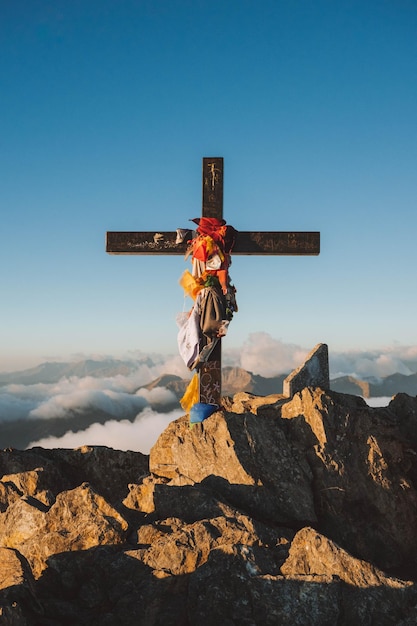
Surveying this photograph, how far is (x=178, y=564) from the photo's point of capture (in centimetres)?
598

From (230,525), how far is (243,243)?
23.6ft

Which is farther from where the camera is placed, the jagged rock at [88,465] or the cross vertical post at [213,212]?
the cross vertical post at [213,212]

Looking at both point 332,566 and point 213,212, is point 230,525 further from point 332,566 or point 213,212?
point 213,212

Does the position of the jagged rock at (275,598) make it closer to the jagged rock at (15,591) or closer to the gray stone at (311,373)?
the jagged rock at (15,591)

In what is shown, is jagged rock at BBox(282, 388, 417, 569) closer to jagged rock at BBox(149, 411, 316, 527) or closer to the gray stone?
jagged rock at BBox(149, 411, 316, 527)

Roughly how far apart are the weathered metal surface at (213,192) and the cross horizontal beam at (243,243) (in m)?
0.74

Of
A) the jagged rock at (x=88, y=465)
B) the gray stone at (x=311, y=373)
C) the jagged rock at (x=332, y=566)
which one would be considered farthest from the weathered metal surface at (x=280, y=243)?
the jagged rock at (x=332, y=566)

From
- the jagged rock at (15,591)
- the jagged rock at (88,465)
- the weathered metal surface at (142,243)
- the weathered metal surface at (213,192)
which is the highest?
the weathered metal surface at (213,192)

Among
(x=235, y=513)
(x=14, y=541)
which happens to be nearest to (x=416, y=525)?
(x=235, y=513)

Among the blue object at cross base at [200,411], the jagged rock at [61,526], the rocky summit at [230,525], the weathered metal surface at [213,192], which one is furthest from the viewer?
the weathered metal surface at [213,192]

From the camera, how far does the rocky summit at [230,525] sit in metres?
5.60

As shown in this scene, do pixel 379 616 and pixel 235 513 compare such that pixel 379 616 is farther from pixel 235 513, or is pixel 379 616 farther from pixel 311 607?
pixel 235 513

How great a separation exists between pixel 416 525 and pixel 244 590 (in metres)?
4.85

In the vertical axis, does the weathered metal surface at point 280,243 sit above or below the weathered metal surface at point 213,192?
below
